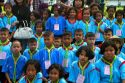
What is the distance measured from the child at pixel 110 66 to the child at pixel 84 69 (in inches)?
5.7

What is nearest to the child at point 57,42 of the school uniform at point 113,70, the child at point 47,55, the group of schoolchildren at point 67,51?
the group of schoolchildren at point 67,51

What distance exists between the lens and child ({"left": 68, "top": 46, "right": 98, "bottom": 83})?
4.75 meters

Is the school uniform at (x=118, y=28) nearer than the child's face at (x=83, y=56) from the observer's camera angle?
No

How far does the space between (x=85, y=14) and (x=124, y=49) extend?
5.07 ft

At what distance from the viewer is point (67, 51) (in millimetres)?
5906

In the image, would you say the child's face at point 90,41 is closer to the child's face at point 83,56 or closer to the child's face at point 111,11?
the child's face at point 83,56

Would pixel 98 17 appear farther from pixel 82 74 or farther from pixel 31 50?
pixel 82 74

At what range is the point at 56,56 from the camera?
19.0ft

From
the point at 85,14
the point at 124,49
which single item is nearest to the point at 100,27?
the point at 85,14

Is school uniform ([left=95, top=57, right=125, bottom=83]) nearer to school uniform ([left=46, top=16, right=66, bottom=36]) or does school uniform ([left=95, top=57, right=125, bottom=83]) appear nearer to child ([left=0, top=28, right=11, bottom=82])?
child ([left=0, top=28, right=11, bottom=82])

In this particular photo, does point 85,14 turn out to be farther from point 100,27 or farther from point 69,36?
Result: point 69,36

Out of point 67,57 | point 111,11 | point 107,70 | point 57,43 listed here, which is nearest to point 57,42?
point 57,43

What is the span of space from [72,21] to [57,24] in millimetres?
386

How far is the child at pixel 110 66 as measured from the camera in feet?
15.0
